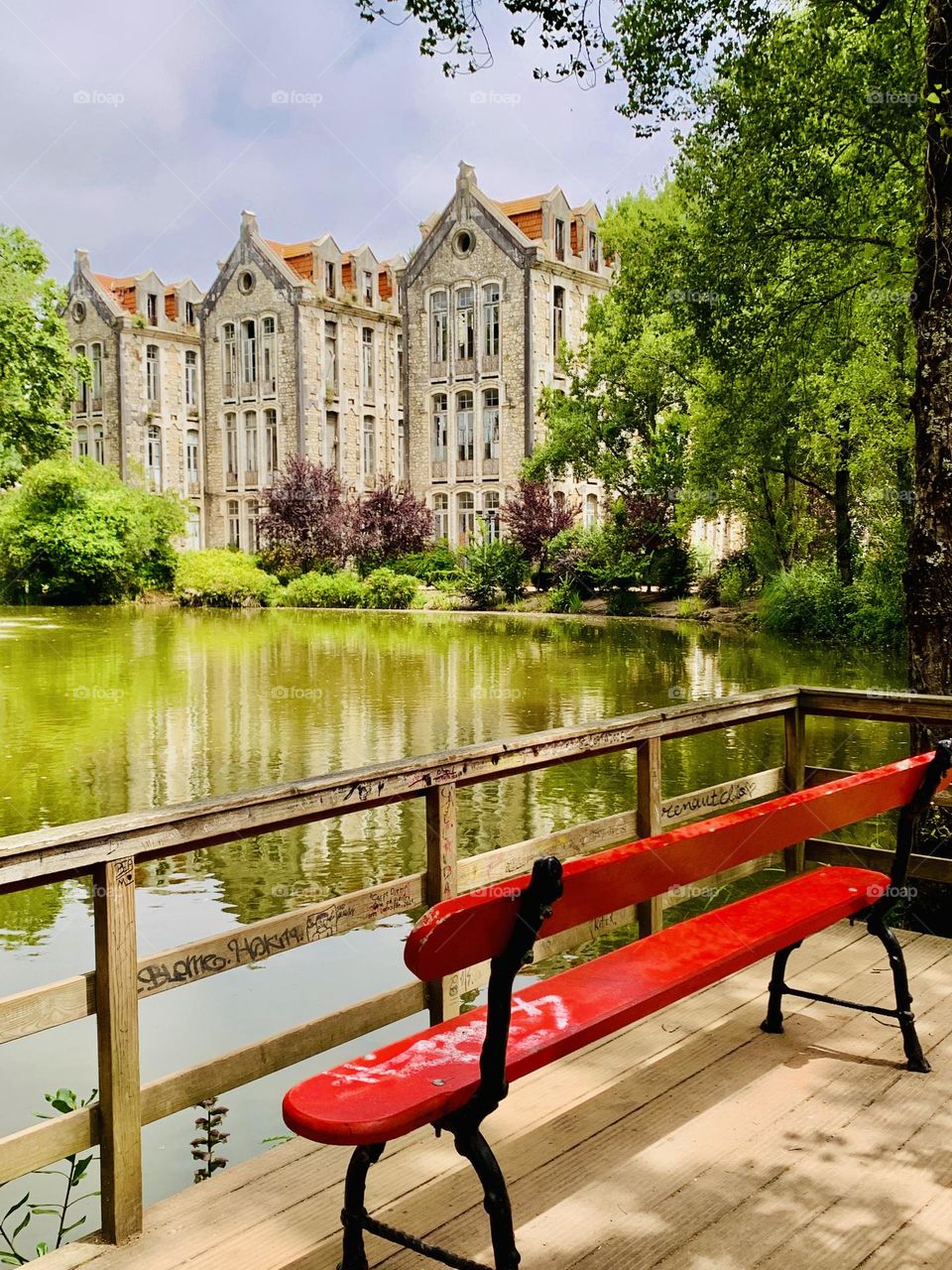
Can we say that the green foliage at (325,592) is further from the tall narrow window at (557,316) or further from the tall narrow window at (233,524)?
the tall narrow window at (557,316)

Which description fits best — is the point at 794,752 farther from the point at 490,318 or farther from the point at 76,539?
the point at 490,318

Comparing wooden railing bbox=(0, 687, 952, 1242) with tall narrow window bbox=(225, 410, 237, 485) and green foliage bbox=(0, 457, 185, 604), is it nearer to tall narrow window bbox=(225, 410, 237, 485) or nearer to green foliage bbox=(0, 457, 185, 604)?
green foliage bbox=(0, 457, 185, 604)

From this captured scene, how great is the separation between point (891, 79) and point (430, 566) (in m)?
28.2

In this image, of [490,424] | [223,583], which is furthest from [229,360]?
[223,583]

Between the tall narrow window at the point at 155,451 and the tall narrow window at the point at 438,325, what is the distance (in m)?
13.8

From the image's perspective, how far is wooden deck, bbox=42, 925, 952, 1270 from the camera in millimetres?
2654

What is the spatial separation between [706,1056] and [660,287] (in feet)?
55.5

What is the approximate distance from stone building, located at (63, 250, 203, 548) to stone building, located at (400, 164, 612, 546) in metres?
11.5

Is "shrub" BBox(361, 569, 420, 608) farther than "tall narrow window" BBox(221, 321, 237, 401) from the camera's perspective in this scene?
No

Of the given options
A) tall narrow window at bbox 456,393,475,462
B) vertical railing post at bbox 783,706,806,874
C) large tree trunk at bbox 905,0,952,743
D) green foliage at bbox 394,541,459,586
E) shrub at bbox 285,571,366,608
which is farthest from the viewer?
tall narrow window at bbox 456,393,475,462

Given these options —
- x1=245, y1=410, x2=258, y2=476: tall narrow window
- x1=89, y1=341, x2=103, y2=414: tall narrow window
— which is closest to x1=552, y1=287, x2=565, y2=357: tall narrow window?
x1=245, y1=410, x2=258, y2=476: tall narrow window

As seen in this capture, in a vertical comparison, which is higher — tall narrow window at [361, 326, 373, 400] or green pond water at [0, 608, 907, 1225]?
tall narrow window at [361, 326, 373, 400]

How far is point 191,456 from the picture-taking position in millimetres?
51531

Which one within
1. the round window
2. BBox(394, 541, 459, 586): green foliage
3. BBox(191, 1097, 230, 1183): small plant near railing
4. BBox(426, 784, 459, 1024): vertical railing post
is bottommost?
BBox(191, 1097, 230, 1183): small plant near railing
